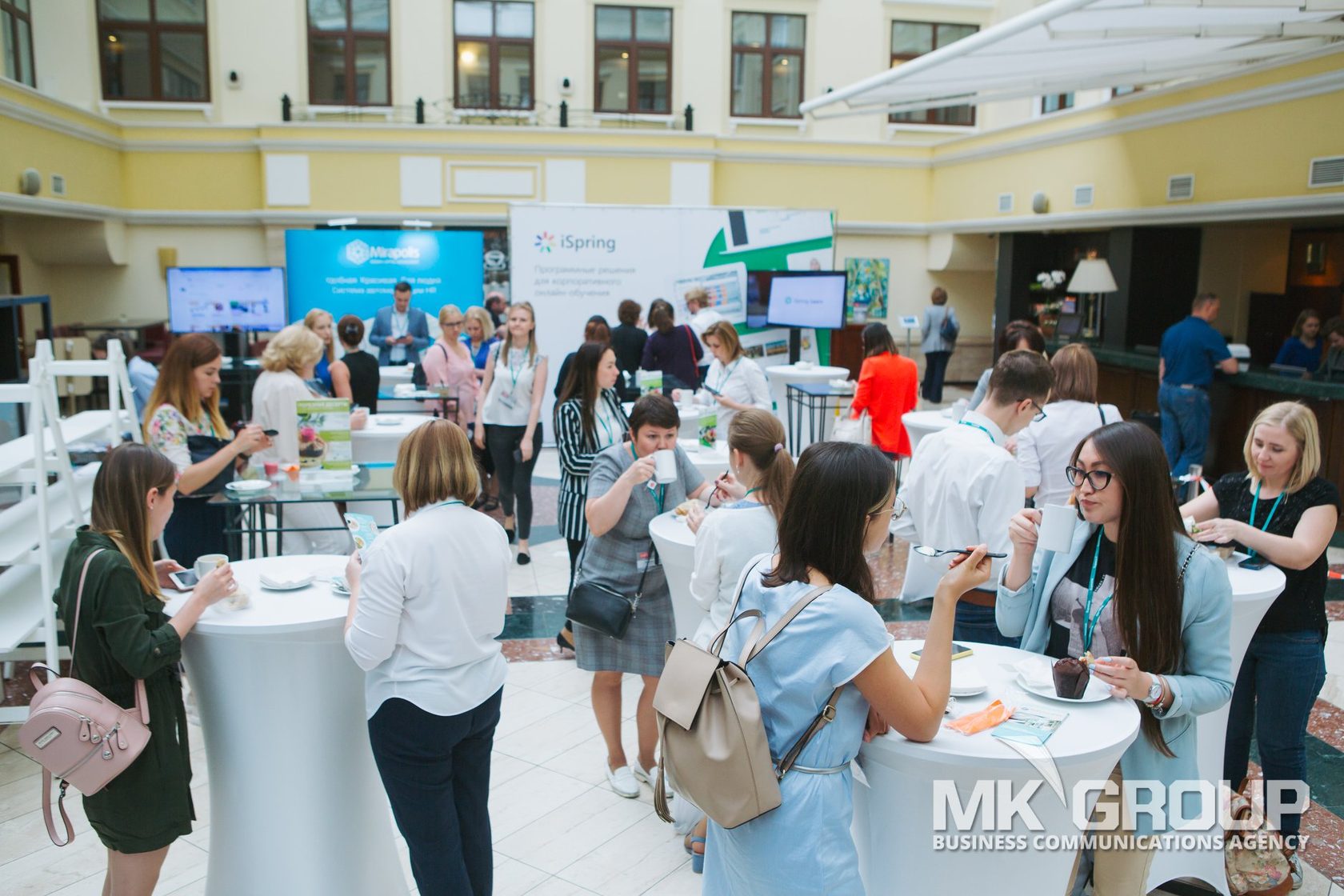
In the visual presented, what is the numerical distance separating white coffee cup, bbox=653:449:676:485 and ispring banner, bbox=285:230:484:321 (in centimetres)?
895

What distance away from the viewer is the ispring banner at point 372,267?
11648 millimetres

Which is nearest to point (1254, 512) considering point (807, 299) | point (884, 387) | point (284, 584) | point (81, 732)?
point (284, 584)

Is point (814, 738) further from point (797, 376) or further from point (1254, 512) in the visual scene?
point (797, 376)

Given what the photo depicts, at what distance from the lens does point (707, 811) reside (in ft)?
5.80

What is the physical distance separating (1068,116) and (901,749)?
11119 millimetres

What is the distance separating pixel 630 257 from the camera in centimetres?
1048

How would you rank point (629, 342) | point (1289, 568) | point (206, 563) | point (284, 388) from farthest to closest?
1. point (629, 342)
2. point (284, 388)
3. point (1289, 568)
4. point (206, 563)

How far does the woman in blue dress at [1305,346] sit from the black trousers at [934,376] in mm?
5198

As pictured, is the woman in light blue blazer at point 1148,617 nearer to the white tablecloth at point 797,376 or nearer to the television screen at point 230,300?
the white tablecloth at point 797,376

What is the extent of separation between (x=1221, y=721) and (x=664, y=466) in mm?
1788

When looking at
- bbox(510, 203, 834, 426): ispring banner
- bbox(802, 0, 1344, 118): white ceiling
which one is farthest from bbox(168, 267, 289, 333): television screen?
bbox(802, 0, 1344, 118): white ceiling

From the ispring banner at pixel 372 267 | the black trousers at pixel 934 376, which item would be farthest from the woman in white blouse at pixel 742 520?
the black trousers at pixel 934 376

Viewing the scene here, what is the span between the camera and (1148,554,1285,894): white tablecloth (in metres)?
2.73

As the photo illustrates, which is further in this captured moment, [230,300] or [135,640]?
[230,300]
